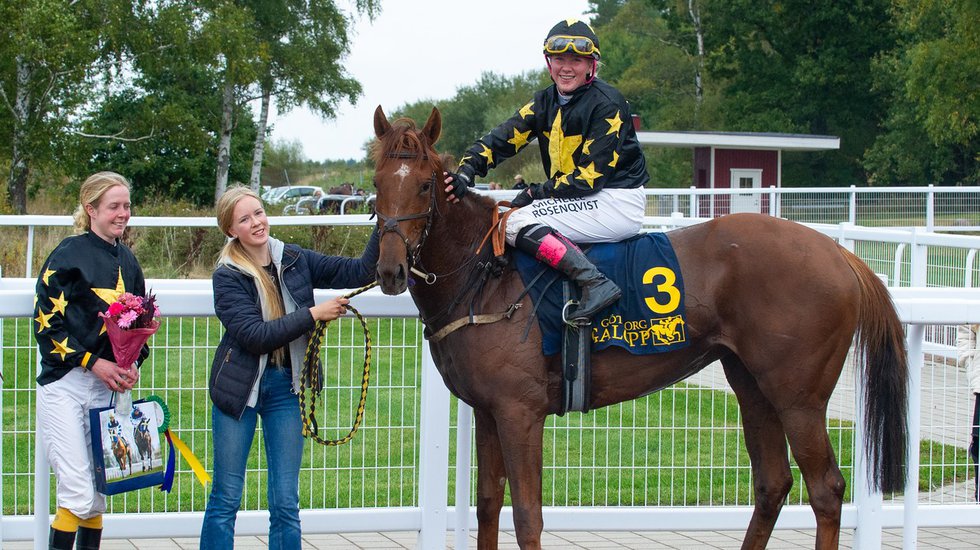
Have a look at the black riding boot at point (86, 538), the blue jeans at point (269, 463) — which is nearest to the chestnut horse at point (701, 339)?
the blue jeans at point (269, 463)

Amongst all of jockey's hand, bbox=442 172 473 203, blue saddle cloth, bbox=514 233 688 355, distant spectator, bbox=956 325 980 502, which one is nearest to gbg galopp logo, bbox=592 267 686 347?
blue saddle cloth, bbox=514 233 688 355

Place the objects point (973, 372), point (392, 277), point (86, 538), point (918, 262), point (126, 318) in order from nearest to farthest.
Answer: point (392, 277) → point (126, 318) → point (86, 538) → point (973, 372) → point (918, 262)

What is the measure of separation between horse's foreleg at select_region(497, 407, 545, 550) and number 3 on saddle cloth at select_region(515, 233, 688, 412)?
24 cm

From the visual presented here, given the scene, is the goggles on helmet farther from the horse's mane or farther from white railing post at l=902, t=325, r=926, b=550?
white railing post at l=902, t=325, r=926, b=550

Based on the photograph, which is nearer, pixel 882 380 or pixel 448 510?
pixel 882 380

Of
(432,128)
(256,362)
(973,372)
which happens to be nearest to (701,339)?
(432,128)

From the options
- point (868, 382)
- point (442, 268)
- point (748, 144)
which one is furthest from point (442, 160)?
point (748, 144)

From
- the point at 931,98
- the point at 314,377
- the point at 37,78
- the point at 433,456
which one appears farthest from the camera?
the point at 931,98

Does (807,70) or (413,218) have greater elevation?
(807,70)

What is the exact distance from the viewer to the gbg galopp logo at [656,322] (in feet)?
14.6

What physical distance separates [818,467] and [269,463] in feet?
7.23

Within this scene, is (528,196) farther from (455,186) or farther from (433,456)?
(433,456)

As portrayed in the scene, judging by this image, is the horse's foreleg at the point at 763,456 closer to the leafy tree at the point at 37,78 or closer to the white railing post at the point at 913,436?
the white railing post at the point at 913,436

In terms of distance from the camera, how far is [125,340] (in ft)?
13.5
